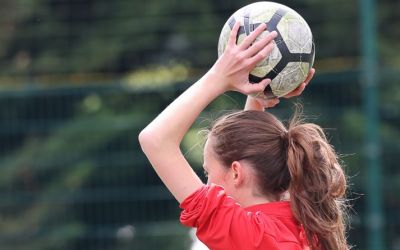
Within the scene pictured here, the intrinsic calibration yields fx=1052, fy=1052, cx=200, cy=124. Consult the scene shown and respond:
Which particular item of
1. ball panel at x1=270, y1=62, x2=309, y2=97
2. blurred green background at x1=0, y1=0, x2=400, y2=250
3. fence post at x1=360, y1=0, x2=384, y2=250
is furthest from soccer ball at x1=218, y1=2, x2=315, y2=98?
fence post at x1=360, y1=0, x2=384, y2=250

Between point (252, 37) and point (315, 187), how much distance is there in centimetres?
48

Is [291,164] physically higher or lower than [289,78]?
lower

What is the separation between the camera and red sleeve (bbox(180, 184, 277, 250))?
2848 mm

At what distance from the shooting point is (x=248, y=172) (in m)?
3.00

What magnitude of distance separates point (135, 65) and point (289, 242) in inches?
194

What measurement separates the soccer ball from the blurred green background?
10.0 feet

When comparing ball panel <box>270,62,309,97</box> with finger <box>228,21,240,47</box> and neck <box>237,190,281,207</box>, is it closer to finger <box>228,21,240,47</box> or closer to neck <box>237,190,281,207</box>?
finger <box>228,21,240,47</box>

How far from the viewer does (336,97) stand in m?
6.63

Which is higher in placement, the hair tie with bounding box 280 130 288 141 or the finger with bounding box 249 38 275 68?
the finger with bounding box 249 38 275 68

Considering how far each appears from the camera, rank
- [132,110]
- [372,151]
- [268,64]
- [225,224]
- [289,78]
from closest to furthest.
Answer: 1. [225,224]
2. [268,64]
3. [289,78]
4. [372,151]
5. [132,110]

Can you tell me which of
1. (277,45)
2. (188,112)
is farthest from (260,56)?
(188,112)

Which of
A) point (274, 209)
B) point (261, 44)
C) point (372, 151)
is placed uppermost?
point (261, 44)

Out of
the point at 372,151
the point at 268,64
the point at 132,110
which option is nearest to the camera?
the point at 268,64

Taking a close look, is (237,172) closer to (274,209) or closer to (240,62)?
(274,209)
